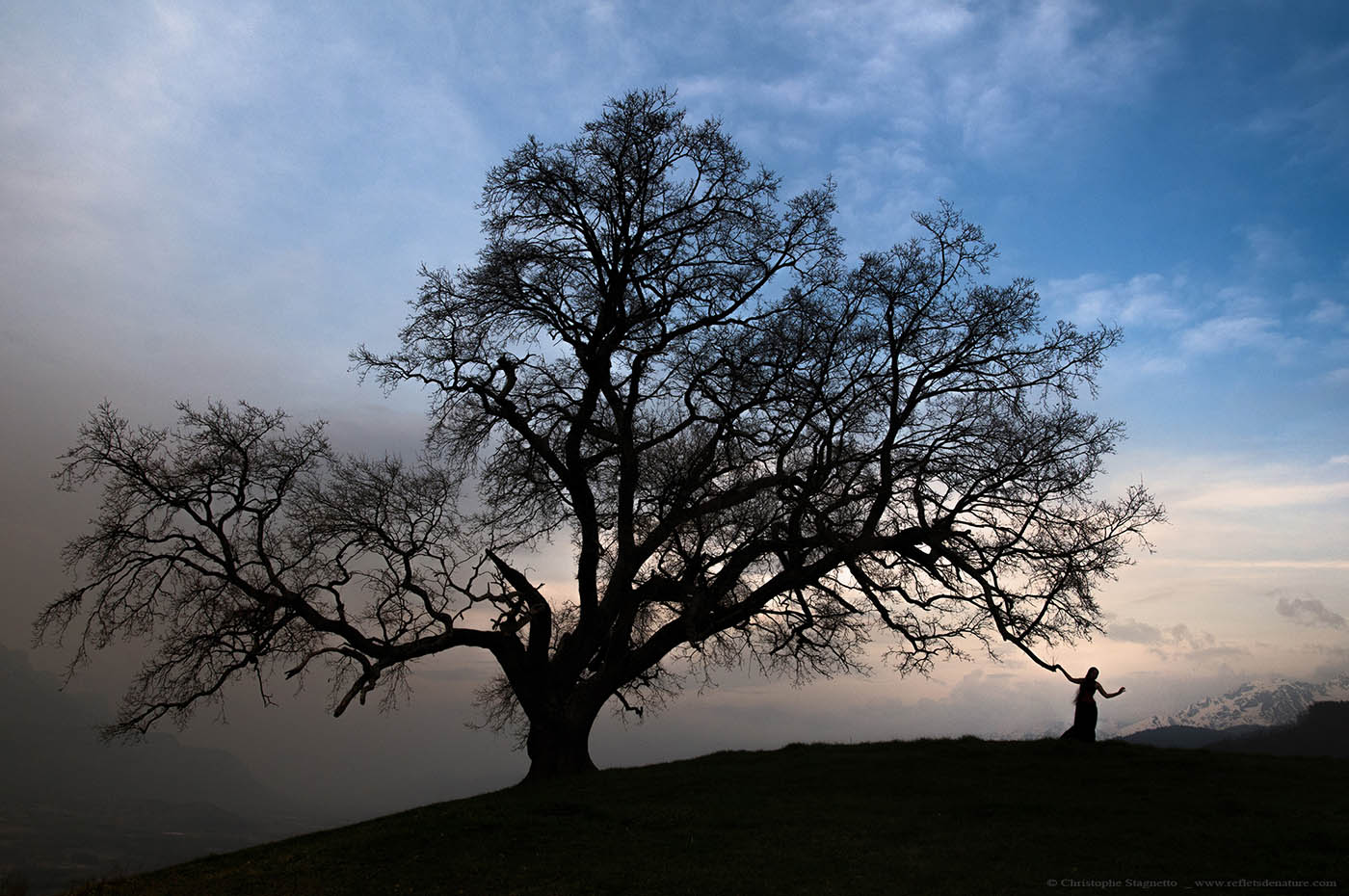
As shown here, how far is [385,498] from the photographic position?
19.3 m

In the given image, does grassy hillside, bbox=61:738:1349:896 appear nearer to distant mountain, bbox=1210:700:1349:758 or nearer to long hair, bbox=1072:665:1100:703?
long hair, bbox=1072:665:1100:703

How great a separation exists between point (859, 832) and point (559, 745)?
752 cm

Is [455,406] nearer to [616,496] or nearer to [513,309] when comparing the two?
[513,309]

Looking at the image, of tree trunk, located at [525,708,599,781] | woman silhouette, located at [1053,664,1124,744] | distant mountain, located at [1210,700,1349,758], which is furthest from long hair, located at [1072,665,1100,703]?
distant mountain, located at [1210,700,1349,758]

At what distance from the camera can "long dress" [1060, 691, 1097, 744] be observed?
55.9ft

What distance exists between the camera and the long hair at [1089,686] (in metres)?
16.7

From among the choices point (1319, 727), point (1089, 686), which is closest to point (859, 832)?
point (1089, 686)

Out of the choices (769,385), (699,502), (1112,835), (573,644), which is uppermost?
(769,385)

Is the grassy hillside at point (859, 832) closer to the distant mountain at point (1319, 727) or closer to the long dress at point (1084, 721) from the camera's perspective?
the long dress at point (1084, 721)

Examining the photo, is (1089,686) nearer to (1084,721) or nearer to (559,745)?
(1084,721)

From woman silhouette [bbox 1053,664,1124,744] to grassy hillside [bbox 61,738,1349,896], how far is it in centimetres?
30

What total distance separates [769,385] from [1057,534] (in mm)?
6617

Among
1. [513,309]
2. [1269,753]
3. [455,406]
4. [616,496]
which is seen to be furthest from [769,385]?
[1269,753]

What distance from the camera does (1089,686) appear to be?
55.2 feet
